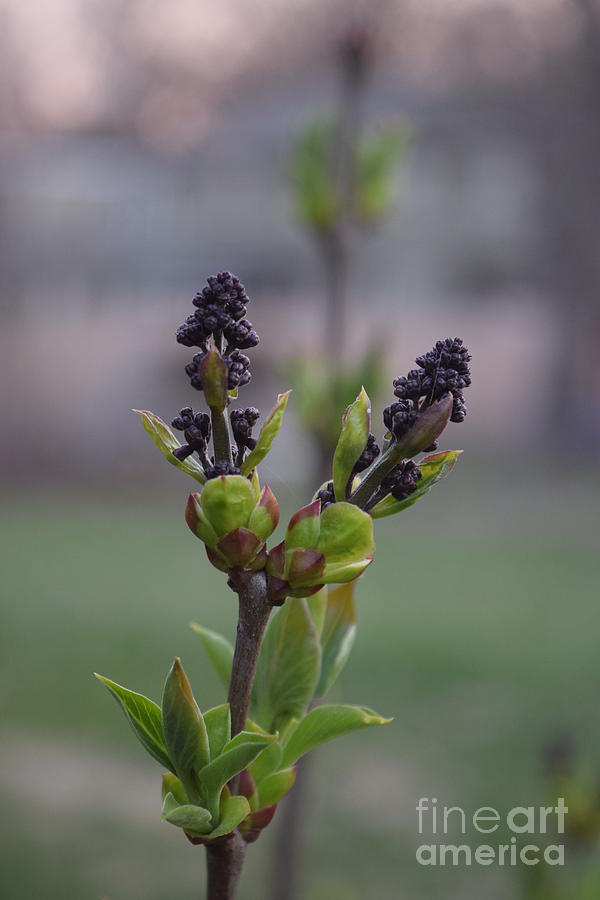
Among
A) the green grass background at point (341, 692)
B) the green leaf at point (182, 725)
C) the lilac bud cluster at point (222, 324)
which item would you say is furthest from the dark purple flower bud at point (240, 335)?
the green grass background at point (341, 692)

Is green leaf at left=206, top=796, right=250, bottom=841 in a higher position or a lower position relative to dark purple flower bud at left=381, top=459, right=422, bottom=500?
lower

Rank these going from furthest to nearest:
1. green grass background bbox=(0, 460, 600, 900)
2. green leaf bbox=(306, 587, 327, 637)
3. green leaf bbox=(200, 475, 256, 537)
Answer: green grass background bbox=(0, 460, 600, 900), green leaf bbox=(306, 587, 327, 637), green leaf bbox=(200, 475, 256, 537)

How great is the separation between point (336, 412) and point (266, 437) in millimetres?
1017

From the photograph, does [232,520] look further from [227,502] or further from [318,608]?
[318,608]

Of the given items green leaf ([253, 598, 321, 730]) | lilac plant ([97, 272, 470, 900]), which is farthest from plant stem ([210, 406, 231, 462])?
green leaf ([253, 598, 321, 730])

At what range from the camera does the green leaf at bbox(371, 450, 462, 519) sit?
1.30 ft

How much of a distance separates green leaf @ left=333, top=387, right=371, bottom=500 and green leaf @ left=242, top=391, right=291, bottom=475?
3cm

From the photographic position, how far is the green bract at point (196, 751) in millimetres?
390

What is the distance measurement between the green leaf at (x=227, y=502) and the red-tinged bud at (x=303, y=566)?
24 millimetres

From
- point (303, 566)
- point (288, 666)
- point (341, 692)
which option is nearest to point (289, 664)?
point (288, 666)

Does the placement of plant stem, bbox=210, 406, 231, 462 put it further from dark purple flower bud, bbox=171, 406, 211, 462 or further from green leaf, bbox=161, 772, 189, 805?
green leaf, bbox=161, 772, 189, 805

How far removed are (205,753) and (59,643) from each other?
195 inches

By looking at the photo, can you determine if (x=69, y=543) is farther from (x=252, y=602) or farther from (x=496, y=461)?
(x=252, y=602)

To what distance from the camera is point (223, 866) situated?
412 millimetres
